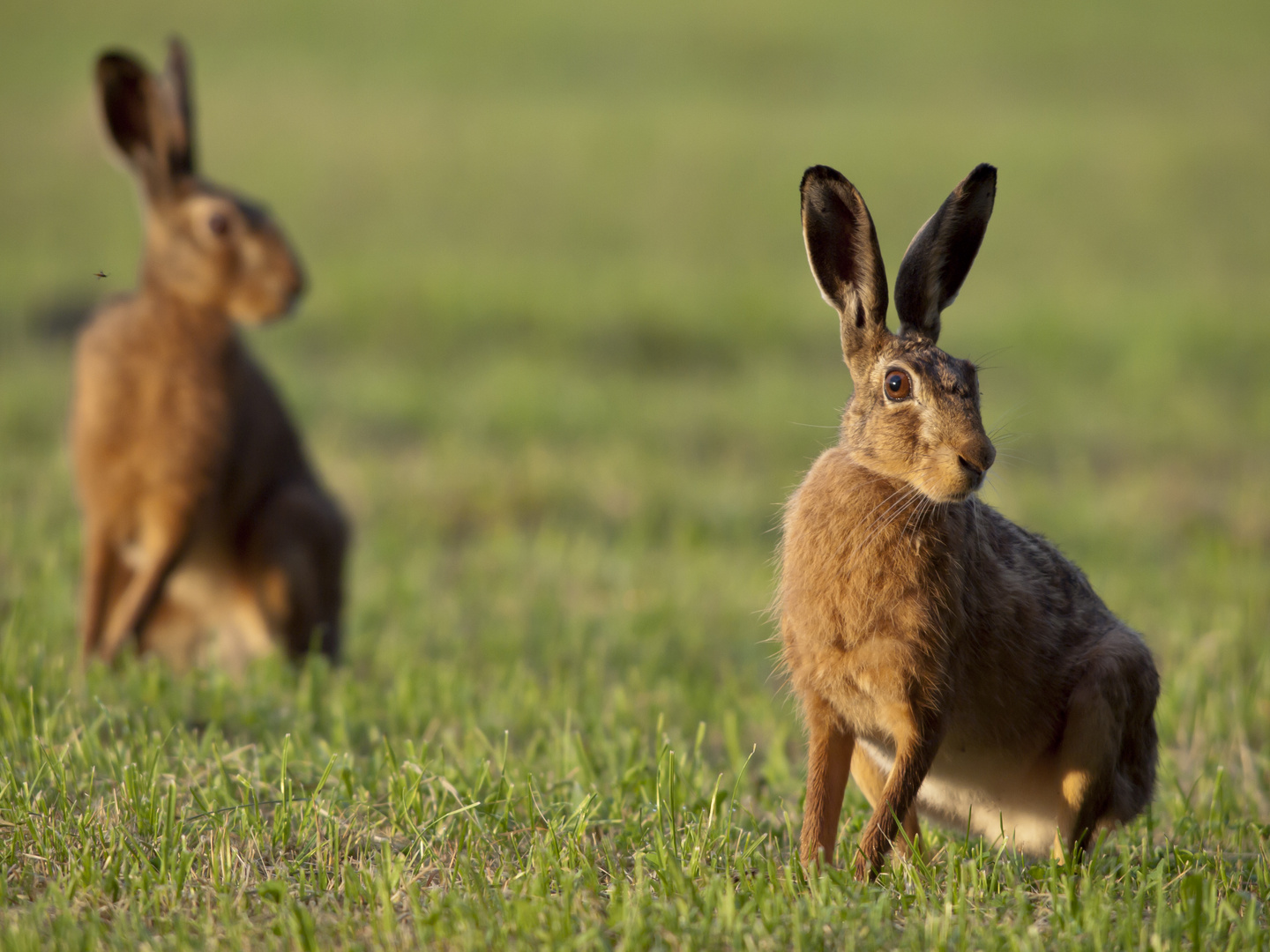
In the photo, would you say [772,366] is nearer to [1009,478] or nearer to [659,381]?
[659,381]

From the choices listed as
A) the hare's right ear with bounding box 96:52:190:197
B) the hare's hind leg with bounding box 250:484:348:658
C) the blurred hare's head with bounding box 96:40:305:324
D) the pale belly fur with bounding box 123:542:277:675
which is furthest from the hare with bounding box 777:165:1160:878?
the hare's right ear with bounding box 96:52:190:197

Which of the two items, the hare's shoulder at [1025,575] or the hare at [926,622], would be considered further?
the hare's shoulder at [1025,575]

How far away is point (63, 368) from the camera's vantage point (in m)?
11.1

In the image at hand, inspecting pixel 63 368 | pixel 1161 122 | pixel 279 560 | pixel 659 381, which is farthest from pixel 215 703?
pixel 1161 122

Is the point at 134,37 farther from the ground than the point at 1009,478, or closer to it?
farther from the ground

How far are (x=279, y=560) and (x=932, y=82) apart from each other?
26969 millimetres

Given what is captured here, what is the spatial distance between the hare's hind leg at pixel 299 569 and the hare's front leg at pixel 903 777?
3.03 metres

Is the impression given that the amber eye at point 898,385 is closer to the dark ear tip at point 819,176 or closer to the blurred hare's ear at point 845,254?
the blurred hare's ear at point 845,254

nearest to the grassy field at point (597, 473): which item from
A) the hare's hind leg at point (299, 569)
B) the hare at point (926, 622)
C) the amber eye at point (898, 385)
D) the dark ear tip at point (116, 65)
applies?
the hare at point (926, 622)

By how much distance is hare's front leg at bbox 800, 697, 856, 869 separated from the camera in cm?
293

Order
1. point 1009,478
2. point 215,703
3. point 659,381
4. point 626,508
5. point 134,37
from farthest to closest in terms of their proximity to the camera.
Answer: point 134,37, point 659,381, point 1009,478, point 626,508, point 215,703

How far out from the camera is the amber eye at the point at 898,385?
2881mm

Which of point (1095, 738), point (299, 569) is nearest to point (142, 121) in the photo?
point (299, 569)

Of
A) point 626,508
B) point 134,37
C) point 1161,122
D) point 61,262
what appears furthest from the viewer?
point 134,37
